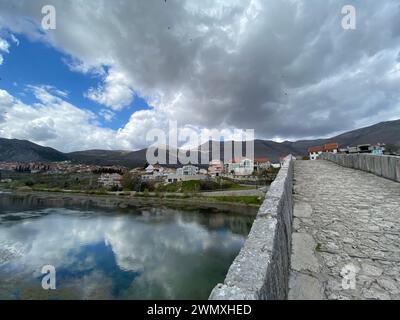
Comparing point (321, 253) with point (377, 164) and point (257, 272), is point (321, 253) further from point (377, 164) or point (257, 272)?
point (377, 164)

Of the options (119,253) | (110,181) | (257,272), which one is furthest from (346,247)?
(110,181)

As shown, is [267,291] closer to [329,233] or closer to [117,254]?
[329,233]

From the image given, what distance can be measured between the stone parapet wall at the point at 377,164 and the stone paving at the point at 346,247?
49.1 inches

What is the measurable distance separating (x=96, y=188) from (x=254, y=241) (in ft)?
251

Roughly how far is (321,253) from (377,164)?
5712 mm

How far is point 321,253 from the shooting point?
2420mm

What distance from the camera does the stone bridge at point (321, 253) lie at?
146 centimetres

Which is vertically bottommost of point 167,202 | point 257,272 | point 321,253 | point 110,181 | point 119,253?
point 119,253

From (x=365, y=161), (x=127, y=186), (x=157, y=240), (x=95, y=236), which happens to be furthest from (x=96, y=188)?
(x=365, y=161)

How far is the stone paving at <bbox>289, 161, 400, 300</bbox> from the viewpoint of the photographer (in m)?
1.89

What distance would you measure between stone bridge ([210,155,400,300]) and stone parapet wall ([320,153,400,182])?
5.37 feet

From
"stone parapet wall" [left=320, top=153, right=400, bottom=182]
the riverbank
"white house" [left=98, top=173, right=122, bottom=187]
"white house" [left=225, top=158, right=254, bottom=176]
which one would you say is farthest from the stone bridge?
"white house" [left=98, top=173, right=122, bottom=187]

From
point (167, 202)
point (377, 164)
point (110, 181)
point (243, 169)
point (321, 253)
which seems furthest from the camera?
point (110, 181)

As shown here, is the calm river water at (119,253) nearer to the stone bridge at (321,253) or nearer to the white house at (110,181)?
the stone bridge at (321,253)
